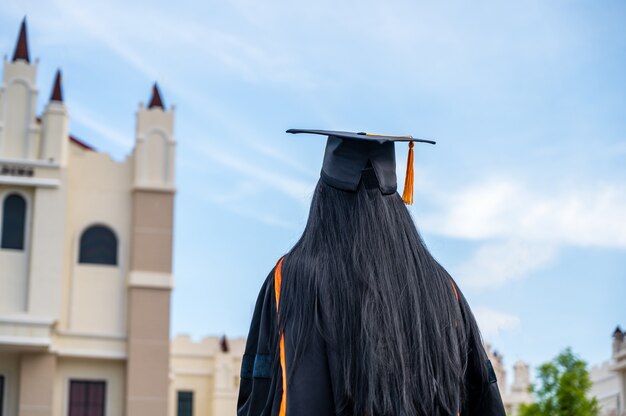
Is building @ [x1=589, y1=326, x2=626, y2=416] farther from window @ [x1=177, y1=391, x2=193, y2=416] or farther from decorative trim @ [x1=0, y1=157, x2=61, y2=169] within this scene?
decorative trim @ [x1=0, y1=157, x2=61, y2=169]

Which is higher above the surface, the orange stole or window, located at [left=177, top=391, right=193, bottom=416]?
window, located at [left=177, top=391, right=193, bottom=416]

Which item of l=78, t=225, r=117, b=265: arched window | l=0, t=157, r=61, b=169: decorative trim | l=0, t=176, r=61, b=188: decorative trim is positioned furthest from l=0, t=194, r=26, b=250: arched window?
l=78, t=225, r=117, b=265: arched window

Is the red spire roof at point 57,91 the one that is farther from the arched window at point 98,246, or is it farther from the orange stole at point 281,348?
the orange stole at point 281,348

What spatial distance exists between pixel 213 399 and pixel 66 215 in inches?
555

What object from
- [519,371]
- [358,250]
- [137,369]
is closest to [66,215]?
[137,369]

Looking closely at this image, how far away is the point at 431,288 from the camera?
3.48m

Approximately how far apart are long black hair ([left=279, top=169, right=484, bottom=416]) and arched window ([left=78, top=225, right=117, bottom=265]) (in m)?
26.0

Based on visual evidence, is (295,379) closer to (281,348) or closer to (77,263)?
(281,348)

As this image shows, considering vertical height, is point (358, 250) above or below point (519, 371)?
below

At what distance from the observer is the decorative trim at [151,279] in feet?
93.5

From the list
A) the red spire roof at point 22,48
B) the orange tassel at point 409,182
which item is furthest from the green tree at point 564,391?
the orange tassel at point 409,182

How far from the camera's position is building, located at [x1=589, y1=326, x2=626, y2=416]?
30.0 meters

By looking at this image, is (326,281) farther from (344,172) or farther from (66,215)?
(66,215)

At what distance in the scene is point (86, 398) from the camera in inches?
1101
